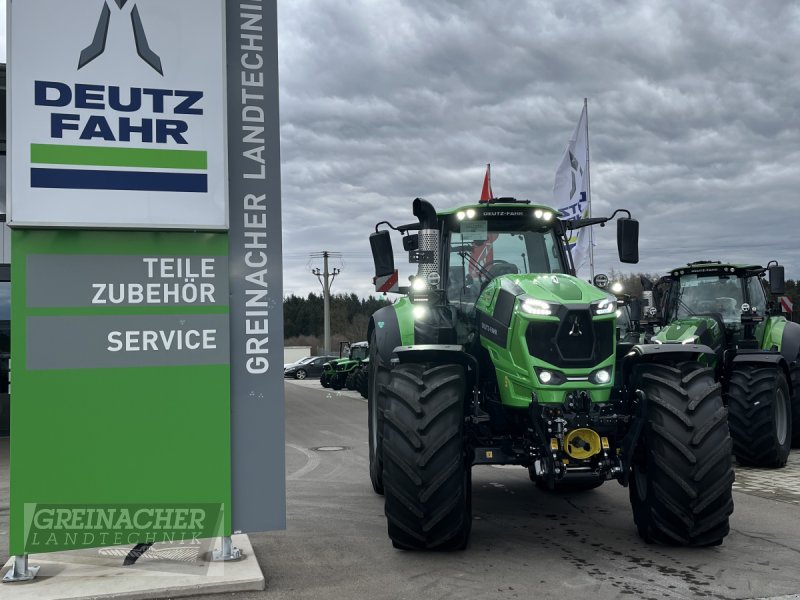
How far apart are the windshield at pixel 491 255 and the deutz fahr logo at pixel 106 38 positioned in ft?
10.4

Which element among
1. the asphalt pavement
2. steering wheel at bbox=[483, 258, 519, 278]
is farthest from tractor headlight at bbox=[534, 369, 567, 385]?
steering wheel at bbox=[483, 258, 519, 278]

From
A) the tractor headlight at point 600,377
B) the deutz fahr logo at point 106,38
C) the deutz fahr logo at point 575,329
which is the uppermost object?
the deutz fahr logo at point 106,38

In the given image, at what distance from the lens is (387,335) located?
720cm

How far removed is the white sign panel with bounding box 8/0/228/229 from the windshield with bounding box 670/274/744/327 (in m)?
7.97

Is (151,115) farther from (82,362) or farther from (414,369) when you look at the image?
(414,369)

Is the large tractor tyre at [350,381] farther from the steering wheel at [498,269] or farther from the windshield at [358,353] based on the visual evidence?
the steering wheel at [498,269]

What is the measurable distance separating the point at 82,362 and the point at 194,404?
74 centimetres

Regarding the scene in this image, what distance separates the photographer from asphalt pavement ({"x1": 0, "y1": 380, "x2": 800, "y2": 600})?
4.77 m

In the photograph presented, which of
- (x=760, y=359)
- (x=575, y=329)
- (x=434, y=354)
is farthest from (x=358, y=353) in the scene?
(x=575, y=329)

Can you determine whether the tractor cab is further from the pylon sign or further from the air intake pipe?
the pylon sign

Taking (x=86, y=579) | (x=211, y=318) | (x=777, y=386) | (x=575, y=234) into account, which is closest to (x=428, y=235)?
Answer: (x=211, y=318)

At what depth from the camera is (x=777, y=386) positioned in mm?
9453

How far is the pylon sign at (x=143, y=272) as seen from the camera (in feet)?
15.5

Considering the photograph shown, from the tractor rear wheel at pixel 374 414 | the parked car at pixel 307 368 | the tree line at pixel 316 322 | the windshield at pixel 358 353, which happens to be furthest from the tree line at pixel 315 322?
the tractor rear wheel at pixel 374 414
